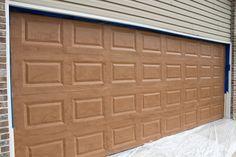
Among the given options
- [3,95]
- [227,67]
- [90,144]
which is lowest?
[90,144]

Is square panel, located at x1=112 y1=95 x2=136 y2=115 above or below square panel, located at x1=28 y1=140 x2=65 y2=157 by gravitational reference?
above

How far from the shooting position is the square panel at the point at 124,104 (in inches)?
128

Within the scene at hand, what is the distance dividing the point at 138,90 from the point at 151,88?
34 centimetres

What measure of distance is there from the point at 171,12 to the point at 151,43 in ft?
2.66

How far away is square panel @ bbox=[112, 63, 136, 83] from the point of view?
10.6 ft

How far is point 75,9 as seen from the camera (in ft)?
8.72

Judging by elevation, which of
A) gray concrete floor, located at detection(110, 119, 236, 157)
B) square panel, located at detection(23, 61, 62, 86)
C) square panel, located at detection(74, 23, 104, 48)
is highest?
square panel, located at detection(74, 23, 104, 48)

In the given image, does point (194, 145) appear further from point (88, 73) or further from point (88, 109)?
point (88, 73)

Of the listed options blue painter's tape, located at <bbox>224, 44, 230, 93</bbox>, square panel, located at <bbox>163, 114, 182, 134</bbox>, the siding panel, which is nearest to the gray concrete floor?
square panel, located at <bbox>163, 114, 182, 134</bbox>

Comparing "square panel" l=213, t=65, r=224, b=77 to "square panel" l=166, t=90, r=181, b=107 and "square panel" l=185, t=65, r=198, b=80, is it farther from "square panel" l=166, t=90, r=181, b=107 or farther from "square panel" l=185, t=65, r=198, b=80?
"square panel" l=166, t=90, r=181, b=107

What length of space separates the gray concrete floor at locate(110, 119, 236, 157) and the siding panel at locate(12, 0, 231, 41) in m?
2.23

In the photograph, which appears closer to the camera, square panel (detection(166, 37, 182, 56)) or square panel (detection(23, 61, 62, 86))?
square panel (detection(23, 61, 62, 86))

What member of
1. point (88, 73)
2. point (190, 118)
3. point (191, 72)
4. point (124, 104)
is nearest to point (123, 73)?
point (124, 104)

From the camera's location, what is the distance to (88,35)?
2.92 metres
